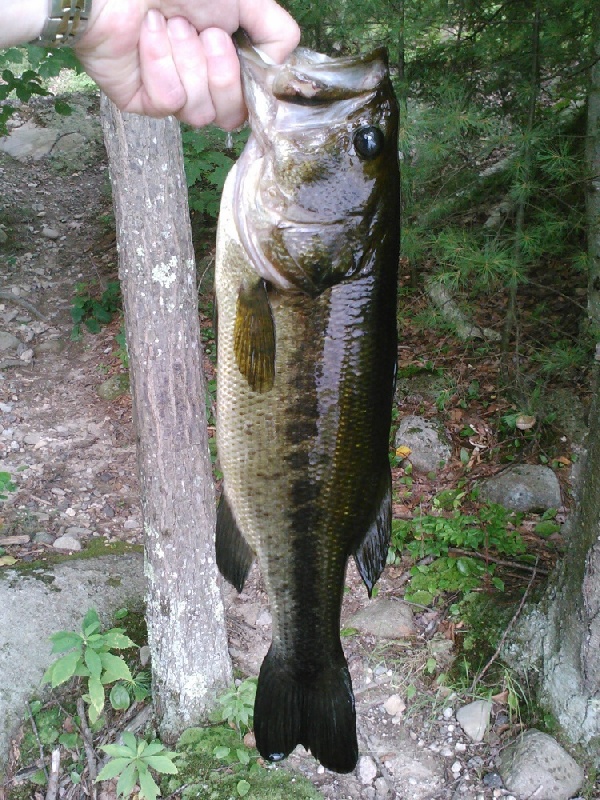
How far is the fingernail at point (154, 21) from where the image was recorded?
1.68 meters

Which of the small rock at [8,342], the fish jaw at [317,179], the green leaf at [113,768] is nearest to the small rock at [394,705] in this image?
the green leaf at [113,768]

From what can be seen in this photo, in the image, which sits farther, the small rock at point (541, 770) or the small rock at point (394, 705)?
the small rock at point (394, 705)

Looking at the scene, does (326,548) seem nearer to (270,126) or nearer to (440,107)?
(270,126)

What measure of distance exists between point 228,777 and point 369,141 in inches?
128

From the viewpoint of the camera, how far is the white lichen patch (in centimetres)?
328

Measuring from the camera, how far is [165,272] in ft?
10.8

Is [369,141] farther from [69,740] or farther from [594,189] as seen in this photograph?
[594,189]

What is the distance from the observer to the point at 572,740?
3.49 m

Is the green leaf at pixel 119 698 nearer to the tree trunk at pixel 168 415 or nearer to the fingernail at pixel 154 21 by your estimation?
the tree trunk at pixel 168 415

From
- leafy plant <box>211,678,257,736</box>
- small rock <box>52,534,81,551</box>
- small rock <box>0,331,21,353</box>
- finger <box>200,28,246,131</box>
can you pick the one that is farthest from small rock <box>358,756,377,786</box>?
small rock <box>0,331,21,353</box>

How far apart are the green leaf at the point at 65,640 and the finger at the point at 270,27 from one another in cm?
298

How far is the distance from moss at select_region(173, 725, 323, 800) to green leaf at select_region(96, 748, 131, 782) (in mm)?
320

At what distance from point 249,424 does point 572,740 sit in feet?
9.17

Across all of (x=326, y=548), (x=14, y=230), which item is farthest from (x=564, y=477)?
(x=14, y=230)
